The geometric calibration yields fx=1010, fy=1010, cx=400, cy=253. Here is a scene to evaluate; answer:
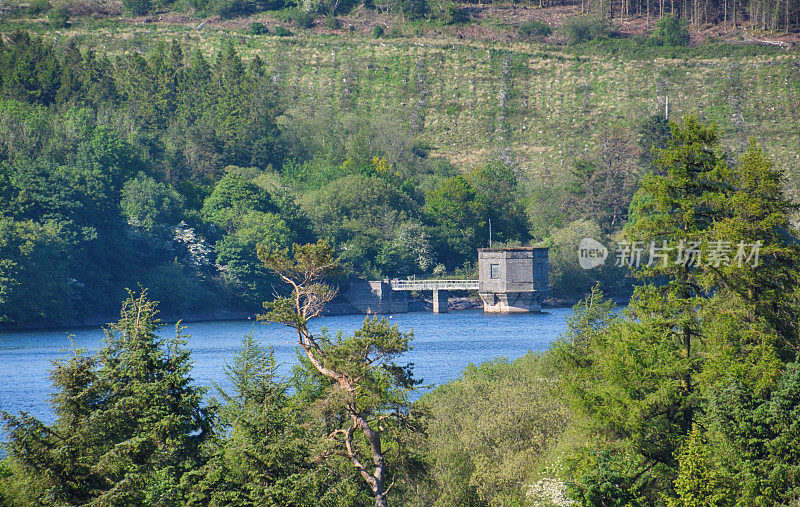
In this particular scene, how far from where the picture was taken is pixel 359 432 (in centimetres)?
2375

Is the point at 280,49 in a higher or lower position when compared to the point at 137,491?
higher

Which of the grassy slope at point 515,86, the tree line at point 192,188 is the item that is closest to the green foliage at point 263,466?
the tree line at point 192,188

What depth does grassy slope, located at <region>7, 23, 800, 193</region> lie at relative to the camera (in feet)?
422

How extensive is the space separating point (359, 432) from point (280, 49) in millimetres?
131443

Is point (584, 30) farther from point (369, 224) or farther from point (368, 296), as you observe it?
point (368, 296)

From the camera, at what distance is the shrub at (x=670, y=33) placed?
150 metres

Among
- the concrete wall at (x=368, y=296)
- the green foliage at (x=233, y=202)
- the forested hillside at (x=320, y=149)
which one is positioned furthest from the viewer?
the green foliage at (x=233, y=202)

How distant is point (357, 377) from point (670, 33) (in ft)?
461

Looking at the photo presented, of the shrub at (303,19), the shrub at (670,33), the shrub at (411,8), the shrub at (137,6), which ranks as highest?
the shrub at (137,6)

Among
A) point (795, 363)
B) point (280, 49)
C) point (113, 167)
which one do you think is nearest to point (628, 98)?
point (280, 49)

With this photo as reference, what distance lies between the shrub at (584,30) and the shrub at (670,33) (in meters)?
7.86

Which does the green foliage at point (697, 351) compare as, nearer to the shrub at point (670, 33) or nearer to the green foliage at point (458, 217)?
the green foliage at point (458, 217)

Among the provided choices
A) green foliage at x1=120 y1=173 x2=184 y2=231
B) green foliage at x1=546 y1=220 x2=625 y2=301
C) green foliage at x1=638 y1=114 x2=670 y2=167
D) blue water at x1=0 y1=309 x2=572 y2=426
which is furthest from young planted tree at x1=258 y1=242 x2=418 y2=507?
green foliage at x1=638 y1=114 x2=670 y2=167

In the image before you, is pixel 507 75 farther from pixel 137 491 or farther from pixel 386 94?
pixel 137 491
